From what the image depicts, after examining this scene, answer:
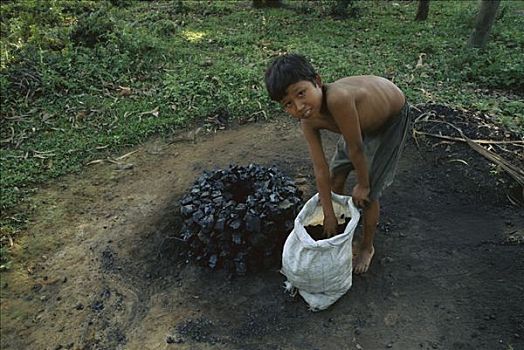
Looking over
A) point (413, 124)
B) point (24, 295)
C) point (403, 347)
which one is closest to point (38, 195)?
point (24, 295)

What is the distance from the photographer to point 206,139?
4371mm

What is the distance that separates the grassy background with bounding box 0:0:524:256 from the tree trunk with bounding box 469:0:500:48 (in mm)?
162

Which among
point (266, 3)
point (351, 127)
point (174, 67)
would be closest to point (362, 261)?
point (351, 127)

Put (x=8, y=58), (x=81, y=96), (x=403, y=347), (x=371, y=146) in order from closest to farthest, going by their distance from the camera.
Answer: (x=403, y=347) → (x=371, y=146) → (x=81, y=96) → (x=8, y=58)

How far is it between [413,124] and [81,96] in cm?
333

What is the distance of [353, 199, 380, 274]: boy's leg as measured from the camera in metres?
2.66

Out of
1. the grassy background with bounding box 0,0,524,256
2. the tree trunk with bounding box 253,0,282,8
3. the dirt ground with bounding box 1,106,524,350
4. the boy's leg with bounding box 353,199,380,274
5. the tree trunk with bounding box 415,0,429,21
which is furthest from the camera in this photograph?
the tree trunk with bounding box 253,0,282,8

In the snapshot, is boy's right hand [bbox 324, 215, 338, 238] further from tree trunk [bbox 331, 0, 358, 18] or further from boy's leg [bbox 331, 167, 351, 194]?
tree trunk [bbox 331, 0, 358, 18]

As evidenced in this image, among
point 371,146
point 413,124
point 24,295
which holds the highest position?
point 371,146

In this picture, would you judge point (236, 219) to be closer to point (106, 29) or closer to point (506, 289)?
point (506, 289)

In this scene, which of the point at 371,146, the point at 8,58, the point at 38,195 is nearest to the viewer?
the point at 371,146

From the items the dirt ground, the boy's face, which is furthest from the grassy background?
the boy's face

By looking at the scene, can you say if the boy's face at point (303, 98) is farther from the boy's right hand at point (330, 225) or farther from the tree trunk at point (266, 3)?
the tree trunk at point (266, 3)

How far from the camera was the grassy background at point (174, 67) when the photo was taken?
439 centimetres
